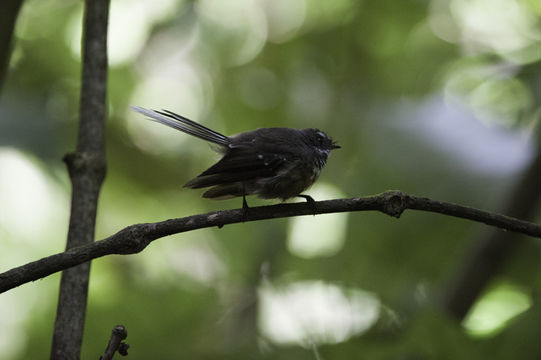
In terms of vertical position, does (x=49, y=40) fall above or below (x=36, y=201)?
above

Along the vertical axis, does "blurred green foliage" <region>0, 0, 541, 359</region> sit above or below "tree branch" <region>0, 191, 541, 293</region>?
above

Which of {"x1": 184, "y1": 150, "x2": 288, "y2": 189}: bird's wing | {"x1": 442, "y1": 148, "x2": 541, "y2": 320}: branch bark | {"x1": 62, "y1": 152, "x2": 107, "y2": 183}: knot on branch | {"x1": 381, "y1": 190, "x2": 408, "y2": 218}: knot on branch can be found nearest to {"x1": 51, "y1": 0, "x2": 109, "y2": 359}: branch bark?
{"x1": 62, "y1": 152, "x2": 107, "y2": 183}: knot on branch

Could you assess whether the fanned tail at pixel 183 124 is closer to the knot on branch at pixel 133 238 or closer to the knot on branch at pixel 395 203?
the knot on branch at pixel 133 238

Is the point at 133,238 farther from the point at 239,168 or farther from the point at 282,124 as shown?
the point at 282,124

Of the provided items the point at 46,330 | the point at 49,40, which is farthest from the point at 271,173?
the point at 49,40

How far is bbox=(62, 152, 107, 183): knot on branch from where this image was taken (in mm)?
1723

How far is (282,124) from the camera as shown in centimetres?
278

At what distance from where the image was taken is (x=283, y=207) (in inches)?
64.6

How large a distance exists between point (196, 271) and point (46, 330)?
0.61m

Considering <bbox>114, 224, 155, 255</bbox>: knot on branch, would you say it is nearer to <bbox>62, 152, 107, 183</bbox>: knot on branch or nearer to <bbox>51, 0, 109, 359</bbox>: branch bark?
<bbox>51, 0, 109, 359</bbox>: branch bark

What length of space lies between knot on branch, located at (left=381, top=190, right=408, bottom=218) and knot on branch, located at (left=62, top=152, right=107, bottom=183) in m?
0.86

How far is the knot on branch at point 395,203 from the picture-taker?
56.8 inches

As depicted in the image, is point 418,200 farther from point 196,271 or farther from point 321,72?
point 321,72

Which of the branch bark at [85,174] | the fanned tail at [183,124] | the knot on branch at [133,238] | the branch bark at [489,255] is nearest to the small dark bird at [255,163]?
the fanned tail at [183,124]
